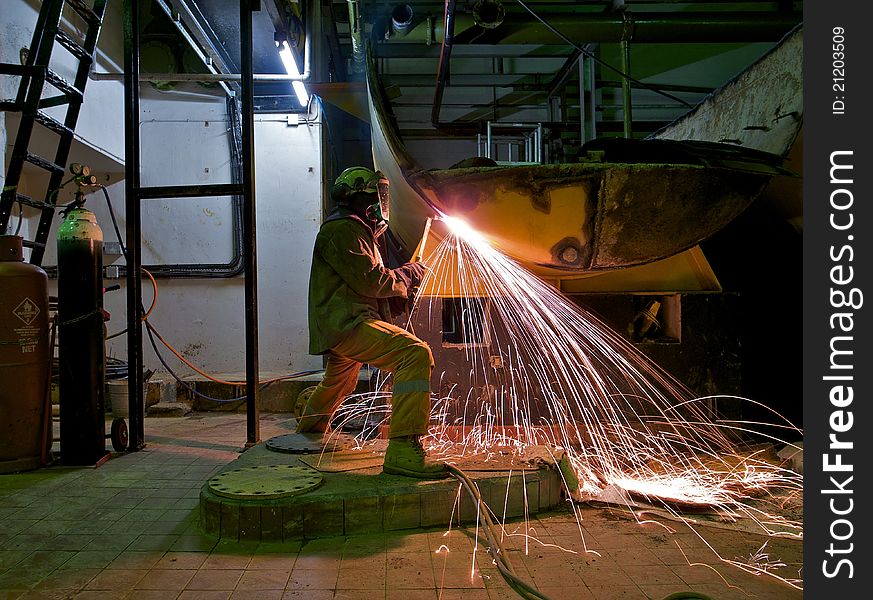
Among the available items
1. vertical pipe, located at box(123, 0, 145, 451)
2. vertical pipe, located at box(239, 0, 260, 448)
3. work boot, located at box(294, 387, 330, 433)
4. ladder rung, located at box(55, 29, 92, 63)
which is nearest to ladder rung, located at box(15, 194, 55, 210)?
vertical pipe, located at box(123, 0, 145, 451)

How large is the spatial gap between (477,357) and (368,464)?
138 centimetres

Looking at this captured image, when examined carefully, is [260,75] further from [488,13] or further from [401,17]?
[488,13]

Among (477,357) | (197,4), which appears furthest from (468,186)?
(197,4)

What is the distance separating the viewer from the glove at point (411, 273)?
3791mm

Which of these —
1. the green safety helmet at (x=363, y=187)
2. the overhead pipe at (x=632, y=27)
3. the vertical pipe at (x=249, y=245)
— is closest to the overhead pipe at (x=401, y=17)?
the overhead pipe at (x=632, y=27)

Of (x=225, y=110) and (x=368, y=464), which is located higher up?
(x=225, y=110)

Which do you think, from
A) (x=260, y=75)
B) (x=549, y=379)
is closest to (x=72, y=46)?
(x=260, y=75)

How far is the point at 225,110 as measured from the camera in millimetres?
7309

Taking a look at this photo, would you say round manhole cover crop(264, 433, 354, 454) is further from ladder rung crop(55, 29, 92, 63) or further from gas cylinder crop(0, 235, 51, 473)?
ladder rung crop(55, 29, 92, 63)

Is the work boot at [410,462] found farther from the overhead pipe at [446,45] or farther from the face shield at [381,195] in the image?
the overhead pipe at [446,45]

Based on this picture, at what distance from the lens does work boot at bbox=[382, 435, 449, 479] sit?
3223 millimetres

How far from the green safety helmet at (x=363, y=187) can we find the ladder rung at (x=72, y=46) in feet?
8.78

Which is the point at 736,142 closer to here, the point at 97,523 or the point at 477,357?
the point at 477,357

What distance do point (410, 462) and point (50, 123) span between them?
3813mm
